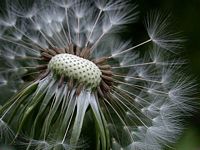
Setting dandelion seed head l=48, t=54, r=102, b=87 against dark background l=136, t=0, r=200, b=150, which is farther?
dark background l=136, t=0, r=200, b=150

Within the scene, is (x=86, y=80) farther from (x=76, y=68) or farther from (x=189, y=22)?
(x=189, y=22)

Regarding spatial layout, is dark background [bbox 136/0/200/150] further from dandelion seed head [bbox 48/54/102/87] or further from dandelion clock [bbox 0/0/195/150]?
dandelion seed head [bbox 48/54/102/87]

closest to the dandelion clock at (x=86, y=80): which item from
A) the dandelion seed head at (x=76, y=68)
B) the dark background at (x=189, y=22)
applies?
the dandelion seed head at (x=76, y=68)

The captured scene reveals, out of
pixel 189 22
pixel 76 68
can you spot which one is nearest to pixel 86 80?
pixel 76 68

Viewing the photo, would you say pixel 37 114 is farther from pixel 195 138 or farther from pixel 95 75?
pixel 195 138

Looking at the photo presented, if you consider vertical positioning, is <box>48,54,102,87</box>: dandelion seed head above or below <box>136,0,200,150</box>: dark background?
below

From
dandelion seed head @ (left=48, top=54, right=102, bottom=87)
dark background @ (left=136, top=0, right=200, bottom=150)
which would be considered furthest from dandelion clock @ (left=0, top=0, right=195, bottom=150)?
dark background @ (left=136, top=0, right=200, bottom=150)

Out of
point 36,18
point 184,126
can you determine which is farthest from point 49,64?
point 184,126

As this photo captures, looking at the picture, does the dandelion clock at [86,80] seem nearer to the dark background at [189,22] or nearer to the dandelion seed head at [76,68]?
the dandelion seed head at [76,68]
